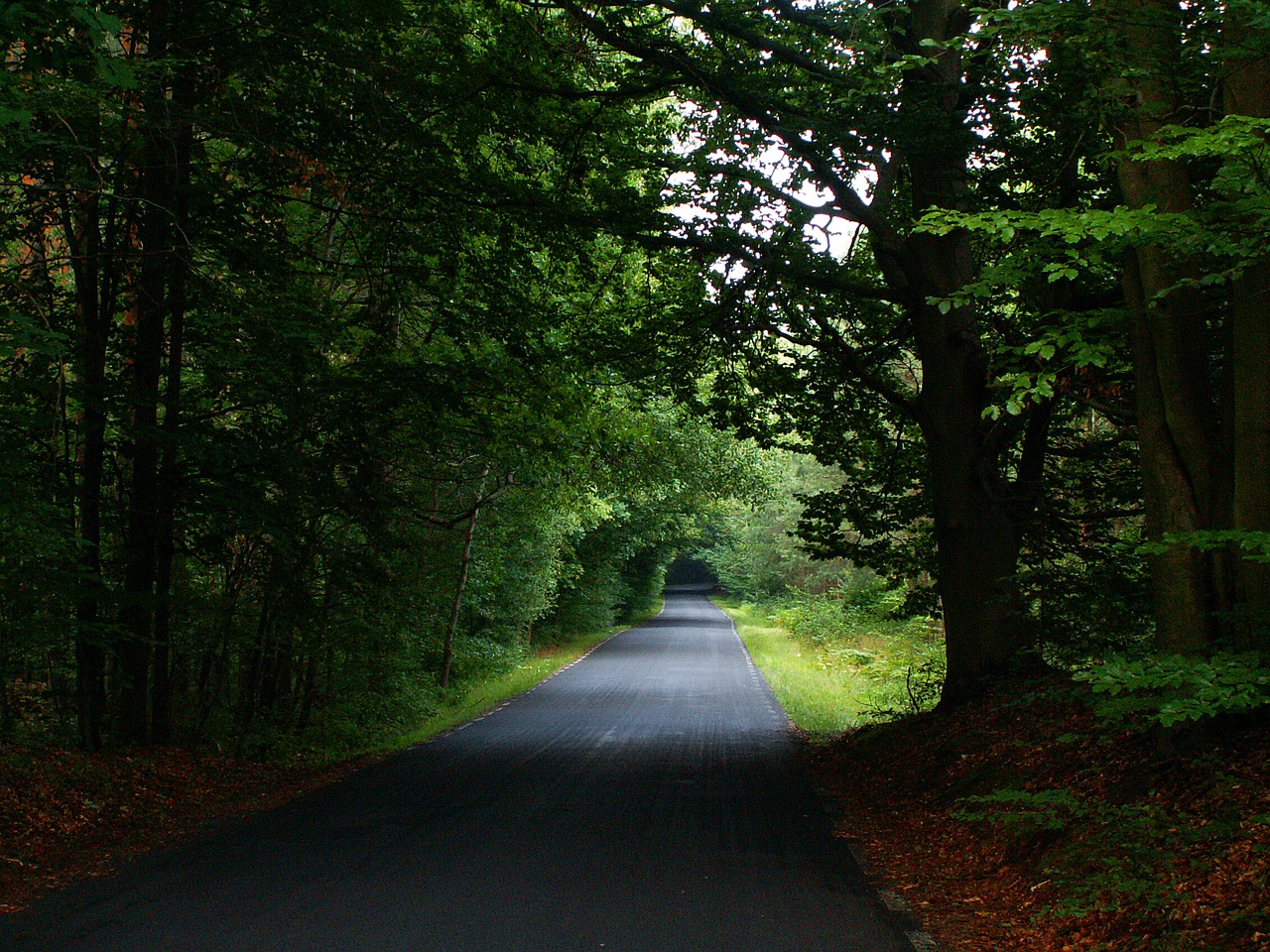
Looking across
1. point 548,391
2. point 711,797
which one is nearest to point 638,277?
point 548,391

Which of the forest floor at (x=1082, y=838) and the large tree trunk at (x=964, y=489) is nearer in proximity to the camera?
the forest floor at (x=1082, y=838)

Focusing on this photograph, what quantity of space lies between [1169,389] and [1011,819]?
300 centimetres

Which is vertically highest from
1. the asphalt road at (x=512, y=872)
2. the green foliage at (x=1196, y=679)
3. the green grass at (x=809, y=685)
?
the green foliage at (x=1196, y=679)

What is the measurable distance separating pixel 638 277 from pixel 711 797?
10878mm

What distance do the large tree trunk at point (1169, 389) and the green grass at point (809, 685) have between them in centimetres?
878

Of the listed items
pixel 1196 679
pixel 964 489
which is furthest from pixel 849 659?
pixel 1196 679

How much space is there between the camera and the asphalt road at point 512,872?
5.34 metres

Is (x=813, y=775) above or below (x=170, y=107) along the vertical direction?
below

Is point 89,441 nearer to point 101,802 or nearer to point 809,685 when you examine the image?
point 101,802

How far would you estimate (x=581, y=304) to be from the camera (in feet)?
44.0

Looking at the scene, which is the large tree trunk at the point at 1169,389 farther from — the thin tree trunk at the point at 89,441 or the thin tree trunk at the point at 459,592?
the thin tree trunk at the point at 459,592

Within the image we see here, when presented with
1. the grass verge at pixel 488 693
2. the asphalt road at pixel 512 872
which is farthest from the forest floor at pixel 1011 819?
the grass verge at pixel 488 693

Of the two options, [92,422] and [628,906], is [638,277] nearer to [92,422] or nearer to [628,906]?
[92,422]

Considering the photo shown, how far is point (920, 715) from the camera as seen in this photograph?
38.3ft
